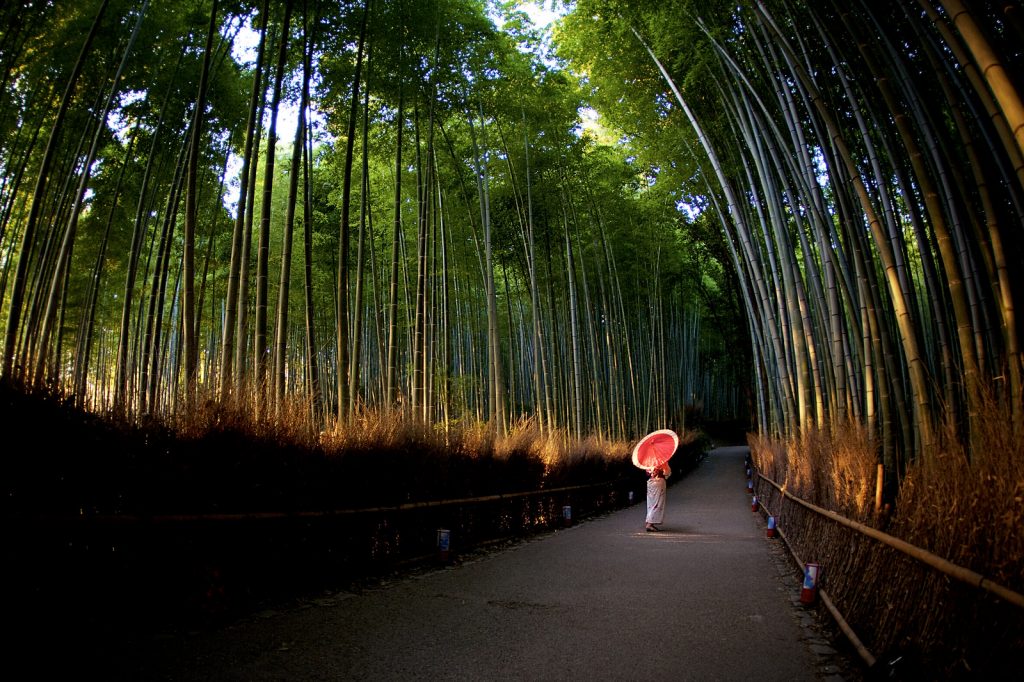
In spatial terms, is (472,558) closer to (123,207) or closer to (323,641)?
(323,641)

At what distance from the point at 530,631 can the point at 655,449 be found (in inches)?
198

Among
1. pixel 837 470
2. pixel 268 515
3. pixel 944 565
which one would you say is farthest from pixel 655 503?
pixel 944 565

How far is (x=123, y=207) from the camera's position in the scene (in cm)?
815

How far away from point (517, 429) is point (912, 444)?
447 centimetres

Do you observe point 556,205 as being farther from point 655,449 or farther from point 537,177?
point 655,449

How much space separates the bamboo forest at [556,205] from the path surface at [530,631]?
69 centimetres

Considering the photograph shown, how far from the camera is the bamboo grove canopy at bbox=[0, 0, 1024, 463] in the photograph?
8.56 ft

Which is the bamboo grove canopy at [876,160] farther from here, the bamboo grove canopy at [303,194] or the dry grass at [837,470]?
the bamboo grove canopy at [303,194]

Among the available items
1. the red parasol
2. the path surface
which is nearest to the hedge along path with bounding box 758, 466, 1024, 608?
the path surface

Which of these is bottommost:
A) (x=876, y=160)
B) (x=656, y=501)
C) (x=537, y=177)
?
(x=656, y=501)

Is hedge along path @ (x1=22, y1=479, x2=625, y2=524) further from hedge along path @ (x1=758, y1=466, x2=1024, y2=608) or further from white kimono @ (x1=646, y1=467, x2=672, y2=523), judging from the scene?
hedge along path @ (x1=758, y1=466, x2=1024, y2=608)

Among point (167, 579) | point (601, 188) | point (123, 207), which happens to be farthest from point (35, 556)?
point (601, 188)

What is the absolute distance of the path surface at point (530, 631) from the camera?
2.25 m

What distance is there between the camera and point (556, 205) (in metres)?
9.75
